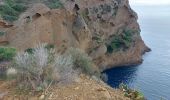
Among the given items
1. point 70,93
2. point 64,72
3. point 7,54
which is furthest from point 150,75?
point 70,93

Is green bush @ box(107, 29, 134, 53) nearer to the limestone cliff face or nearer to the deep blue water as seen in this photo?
the limestone cliff face

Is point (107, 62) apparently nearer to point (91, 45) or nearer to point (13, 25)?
point (91, 45)

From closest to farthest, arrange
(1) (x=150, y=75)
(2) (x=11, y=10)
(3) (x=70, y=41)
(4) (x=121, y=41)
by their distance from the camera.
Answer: (2) (x=11, y=10), (3) (x=70, y=41), (1) (x=150, y=75), (4) (x=121, y=41)

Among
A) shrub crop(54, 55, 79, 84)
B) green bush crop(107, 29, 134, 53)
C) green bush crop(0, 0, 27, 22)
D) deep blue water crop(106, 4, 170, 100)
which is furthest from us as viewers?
green bush crop(107, 29, 134, 53)

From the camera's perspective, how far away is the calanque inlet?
51.9 ft

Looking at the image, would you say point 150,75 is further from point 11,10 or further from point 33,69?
point 33,69

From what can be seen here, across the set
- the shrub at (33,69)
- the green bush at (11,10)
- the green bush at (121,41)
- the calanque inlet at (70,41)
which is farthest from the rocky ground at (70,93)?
the green bush at (121,41)

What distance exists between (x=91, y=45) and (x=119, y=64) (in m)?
13.3

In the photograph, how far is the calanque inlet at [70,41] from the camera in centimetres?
1580

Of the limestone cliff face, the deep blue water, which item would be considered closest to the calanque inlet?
the limestone cliff face

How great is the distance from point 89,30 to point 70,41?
5110 millimetres

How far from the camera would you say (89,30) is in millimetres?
49688

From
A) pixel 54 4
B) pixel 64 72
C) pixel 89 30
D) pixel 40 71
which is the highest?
pixel 54 4

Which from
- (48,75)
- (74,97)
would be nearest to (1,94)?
(48,75)
